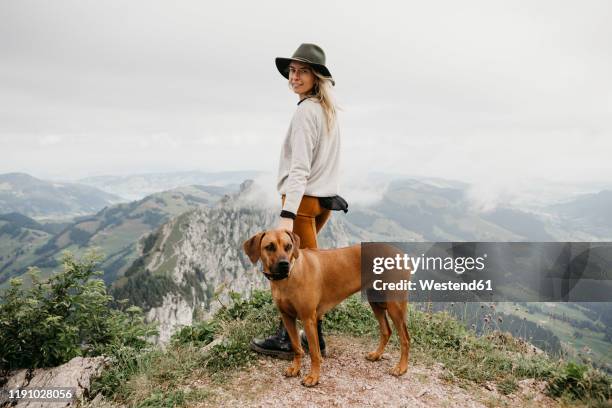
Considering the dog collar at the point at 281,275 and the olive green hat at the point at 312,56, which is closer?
the dog collar at the point at 281,275

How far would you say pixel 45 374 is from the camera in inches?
263

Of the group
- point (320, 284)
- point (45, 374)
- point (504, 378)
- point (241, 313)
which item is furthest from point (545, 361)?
point (45, 374)

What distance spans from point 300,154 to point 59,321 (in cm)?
527

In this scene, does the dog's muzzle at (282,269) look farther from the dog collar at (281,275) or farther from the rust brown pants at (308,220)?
the rust brown pants at (308,220)

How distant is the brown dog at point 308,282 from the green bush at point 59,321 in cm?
363

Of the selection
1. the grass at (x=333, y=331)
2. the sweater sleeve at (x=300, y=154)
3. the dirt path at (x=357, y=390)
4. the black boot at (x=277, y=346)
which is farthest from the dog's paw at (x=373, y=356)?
the sweater sleeve at (x=300, y=154)

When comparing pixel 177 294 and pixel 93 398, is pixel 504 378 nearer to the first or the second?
pixel 93 398

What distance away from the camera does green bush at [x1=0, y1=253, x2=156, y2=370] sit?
22.0 feet

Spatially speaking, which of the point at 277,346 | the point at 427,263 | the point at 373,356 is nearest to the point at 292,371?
the point at 277,346

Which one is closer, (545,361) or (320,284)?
(320,284)

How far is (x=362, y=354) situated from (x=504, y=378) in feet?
7.75

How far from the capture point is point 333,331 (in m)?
8.16

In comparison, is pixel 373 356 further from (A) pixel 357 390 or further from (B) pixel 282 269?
(B) pixel 282 269

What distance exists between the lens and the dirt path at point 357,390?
5523mm
